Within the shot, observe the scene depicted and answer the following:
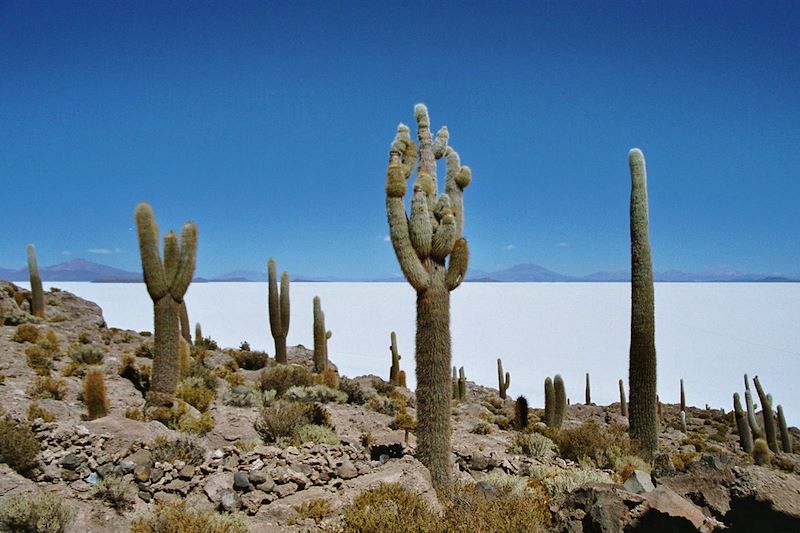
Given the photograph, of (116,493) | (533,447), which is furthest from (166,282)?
(533,447)

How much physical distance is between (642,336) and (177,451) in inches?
374

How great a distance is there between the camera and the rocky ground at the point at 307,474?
5887 millimetres

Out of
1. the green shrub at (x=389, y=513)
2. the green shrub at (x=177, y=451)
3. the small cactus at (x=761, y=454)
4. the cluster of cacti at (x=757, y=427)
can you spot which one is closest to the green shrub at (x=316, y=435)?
the green shrub at (x=177, y=451)

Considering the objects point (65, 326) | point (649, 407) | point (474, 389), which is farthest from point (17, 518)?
point (474, 389)

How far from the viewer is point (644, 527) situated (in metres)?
5.68

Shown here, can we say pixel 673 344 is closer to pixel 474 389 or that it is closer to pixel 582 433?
pixel 474 389

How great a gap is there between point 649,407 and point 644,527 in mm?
5985

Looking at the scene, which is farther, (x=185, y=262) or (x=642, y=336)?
(x=185, y=262)

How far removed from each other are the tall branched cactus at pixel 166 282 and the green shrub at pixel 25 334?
6701 mm

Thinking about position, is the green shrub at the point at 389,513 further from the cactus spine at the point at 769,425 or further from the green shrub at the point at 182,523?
the cactus spine at the point at 769,425

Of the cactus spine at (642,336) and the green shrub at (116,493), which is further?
the cactus spine at (642,336)

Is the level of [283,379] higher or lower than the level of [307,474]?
higher

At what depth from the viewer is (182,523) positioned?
229 inches

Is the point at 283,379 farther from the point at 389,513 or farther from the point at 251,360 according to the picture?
the point at 389,513
